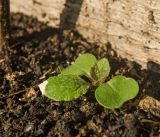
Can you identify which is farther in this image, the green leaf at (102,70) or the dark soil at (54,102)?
the green leaf at (102,70)

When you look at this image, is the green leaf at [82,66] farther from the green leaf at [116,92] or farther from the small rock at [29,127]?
the small rock at [29,127]

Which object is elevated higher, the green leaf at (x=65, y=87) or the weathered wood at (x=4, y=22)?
the weathered wood at (x=4, y=22)

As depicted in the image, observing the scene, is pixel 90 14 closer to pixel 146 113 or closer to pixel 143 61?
pixel 143 61

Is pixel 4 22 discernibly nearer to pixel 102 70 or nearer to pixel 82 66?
pixel 82 66

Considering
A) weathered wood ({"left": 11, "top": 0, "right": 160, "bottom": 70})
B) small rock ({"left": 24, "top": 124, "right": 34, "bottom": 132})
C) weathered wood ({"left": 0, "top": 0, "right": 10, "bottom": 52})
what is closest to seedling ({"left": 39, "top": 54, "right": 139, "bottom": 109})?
small rock ({"left": 24, "top": 124, "right": 34, "bottom": 132})

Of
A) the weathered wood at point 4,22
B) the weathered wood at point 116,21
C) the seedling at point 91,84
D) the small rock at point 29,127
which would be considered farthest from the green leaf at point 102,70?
the weathered wood at point 4,22

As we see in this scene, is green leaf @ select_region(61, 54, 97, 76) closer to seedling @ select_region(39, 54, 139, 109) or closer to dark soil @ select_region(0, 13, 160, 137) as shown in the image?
seedling @ select_region(39, 54, 139, 109)
